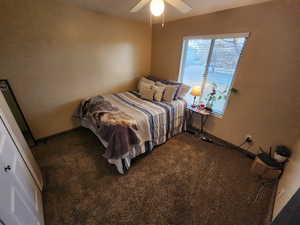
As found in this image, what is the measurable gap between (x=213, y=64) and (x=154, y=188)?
7.77 ft

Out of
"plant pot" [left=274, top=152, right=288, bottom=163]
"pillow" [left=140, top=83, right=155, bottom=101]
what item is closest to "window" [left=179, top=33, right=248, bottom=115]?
"pillow" [left=140, top=83, right=155, bottom=101]

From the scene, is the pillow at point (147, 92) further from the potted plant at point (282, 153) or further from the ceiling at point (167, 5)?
the potted plant at point (282, 153)

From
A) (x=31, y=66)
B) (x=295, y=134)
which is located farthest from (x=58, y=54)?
(x=295, y=134)

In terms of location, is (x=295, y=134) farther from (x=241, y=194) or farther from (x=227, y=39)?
(x=227, y=39)

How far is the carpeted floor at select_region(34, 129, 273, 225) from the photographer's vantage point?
51.8 inches

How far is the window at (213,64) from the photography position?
2.10 m

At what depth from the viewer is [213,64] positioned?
239 cm

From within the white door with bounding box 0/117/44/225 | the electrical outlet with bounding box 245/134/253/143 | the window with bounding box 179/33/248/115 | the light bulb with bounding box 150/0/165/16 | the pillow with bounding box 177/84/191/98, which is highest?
the light bulb with bounding box 150/0/165/16

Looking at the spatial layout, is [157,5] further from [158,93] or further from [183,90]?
[183,90]

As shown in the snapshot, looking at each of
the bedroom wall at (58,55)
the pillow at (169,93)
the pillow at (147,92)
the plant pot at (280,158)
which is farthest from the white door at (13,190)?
the plant pot at (280,158)

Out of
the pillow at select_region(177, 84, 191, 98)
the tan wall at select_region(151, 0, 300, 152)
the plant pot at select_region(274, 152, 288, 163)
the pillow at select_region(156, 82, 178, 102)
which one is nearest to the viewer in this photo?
the tan wall at select_region(151, 0, 300, 152)

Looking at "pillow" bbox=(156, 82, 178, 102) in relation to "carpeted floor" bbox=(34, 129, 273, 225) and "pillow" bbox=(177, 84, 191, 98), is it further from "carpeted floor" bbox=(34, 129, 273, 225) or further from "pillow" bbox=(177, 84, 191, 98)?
"carpeted floor" bbox=(34, 129, 273, 225)

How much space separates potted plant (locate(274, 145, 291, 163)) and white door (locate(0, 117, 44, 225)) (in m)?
2.83

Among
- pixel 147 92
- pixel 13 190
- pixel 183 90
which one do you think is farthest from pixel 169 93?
pixel 13 190
